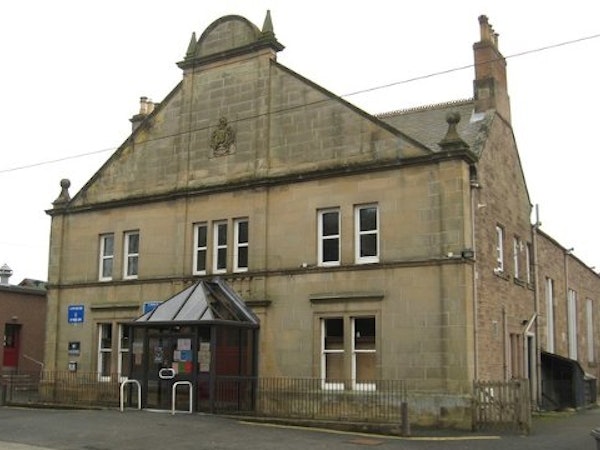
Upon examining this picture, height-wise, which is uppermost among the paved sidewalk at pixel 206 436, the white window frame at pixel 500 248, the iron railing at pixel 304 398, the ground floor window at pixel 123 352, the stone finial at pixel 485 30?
the stone finial at pixel 485 30

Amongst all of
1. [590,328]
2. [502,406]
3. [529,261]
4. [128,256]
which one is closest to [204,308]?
[128,256]

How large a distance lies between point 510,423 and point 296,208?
890cm

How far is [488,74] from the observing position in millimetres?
24328

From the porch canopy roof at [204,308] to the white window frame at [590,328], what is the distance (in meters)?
21.0

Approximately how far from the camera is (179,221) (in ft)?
84.5

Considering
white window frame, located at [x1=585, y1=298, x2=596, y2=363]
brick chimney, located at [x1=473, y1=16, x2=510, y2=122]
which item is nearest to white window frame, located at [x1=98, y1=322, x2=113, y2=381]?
brick chimney, located at [x1=473, y1=16, x2=510, y2=122]

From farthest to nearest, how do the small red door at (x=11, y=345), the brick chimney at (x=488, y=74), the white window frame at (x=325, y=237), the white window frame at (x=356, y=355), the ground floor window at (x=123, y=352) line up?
the small red door at (x=11, y=345)
the ground floor window at (x=123, y=352)
the brick chimney at (x=488, y=74)
the white window frame at (x=325, y=237)
the white window frame at (x=356, y=355)

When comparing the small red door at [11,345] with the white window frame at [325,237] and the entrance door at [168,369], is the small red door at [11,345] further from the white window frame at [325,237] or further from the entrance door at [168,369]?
the white window frame at [325,237]

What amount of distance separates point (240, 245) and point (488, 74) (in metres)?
9.79

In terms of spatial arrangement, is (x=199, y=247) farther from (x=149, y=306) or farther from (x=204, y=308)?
(x=204, y=308)

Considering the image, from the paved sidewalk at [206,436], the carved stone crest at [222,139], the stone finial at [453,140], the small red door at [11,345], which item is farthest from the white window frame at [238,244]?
the small red door at [11,345]

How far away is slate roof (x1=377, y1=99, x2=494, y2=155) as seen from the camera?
2277 centimetres

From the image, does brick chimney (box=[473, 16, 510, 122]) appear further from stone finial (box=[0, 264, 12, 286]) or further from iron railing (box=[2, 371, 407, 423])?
stone finial (box=[0, 264, 12, 286])

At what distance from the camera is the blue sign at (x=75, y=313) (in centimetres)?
2769
